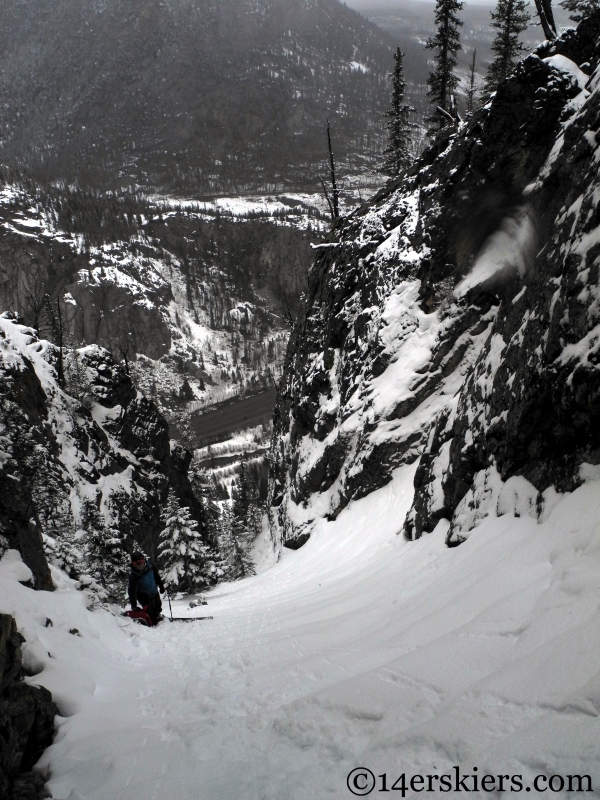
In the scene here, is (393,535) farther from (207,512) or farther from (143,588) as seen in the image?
(207,512)

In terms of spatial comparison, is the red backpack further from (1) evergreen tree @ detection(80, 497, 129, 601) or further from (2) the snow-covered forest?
(1) evergreen tree @ detection(80, 497, 129, 601)

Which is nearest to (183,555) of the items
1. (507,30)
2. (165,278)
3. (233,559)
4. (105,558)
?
(105,558)

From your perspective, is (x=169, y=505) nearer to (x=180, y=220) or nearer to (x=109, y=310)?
(x=109, y=310)

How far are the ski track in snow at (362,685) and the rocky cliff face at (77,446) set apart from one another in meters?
5.82

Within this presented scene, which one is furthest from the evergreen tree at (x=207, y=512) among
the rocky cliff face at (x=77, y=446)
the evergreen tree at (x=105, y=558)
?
the evergreen tree at (x=105, y=558)

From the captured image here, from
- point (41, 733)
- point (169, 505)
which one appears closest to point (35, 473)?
point (169, 505)

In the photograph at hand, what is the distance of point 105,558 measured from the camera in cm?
1838

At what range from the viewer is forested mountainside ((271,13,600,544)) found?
5273mm

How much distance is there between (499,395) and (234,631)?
5.48 meters

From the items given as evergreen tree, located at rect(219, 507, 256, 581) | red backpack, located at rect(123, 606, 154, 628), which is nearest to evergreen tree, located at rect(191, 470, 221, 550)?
evergreen tree, located at rect(219, 507, 256, 581)

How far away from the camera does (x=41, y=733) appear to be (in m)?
3.16

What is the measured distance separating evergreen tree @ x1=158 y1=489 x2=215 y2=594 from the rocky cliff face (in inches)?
141

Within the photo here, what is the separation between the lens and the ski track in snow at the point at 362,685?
7.64ft

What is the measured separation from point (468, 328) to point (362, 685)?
568 inches
